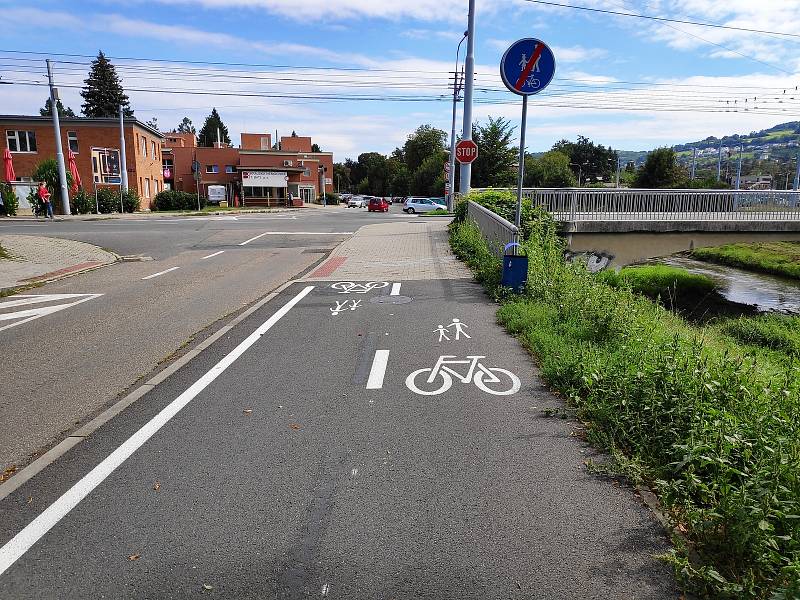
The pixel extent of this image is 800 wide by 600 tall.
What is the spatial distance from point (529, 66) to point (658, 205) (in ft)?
33.9

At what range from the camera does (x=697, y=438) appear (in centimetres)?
390

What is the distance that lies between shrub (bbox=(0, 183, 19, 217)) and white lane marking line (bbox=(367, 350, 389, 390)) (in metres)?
38.9

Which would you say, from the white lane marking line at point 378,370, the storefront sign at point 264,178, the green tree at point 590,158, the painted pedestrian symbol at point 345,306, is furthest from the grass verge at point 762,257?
the green tree at point 590,158

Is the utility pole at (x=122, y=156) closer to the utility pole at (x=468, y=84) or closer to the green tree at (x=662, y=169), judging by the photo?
the utility pole at (x=468, y=84)

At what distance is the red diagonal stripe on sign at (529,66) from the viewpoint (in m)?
9.55

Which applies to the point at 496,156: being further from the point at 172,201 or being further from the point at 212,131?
the point at 212,131

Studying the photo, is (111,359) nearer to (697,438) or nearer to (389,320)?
(389,320)

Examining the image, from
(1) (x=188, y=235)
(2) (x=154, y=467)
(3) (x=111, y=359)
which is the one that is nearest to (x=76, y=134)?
(1) (x=188, y=235)

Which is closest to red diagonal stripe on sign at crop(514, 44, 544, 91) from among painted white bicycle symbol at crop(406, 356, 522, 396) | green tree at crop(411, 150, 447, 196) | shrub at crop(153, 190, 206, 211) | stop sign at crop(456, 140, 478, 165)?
painted white bicycle symbol at crop(406, 356, 522, 396)

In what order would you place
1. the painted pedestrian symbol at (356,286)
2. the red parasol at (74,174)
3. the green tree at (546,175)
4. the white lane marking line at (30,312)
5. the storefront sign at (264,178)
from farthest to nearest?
the storefront sign at (264,178), the green tree at (546,175), the red parasol at (74,174), the painted pedestrian symbol at (356,286), the white lane marking line at (30,312)

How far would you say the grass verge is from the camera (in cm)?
3200

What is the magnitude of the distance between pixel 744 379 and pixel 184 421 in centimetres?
447

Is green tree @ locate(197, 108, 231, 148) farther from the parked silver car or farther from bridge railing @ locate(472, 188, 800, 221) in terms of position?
bridge railing @ locate(472, 188, 800, 221)

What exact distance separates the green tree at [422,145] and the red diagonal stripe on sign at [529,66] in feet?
296
